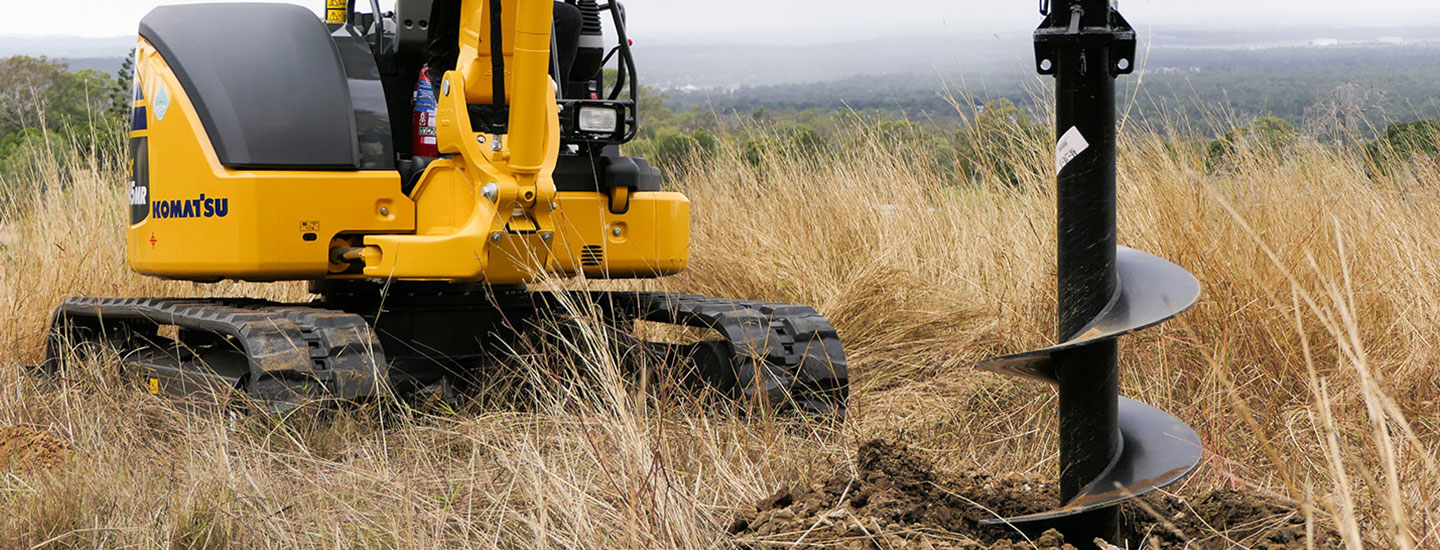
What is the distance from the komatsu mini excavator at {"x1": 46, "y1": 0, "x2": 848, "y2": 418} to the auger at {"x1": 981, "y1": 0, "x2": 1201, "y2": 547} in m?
1.64

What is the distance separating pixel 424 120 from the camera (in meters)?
4.86

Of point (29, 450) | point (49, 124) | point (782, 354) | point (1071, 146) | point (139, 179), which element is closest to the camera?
point (1071, 146)

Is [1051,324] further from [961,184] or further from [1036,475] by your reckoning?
[961,184]

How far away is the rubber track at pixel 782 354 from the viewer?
4520mm

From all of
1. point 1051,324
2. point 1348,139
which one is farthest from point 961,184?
point 1051,324

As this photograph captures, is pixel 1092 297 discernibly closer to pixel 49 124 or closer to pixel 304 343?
pixel 304 343

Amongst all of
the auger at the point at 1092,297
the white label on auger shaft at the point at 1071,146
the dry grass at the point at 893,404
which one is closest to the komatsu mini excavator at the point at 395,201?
the dry grass at the point at 893,404

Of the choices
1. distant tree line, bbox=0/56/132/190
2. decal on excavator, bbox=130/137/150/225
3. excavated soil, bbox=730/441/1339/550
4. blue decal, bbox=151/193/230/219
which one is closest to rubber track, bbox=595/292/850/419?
excavated soil, bbox=730/441/1339/550

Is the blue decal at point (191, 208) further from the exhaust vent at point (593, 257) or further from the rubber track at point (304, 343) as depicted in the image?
the exhaust vent at point (593, 257)

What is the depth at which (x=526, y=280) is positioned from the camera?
14.8ft

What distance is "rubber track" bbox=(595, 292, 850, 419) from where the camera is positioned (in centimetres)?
452

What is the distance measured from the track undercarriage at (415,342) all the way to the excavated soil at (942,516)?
963 mm

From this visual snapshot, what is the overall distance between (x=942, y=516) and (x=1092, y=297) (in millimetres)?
559

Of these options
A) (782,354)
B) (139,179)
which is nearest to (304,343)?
(139,179)
